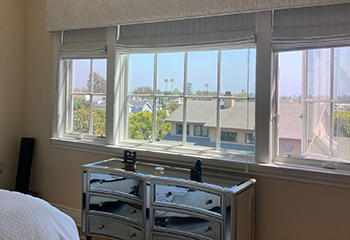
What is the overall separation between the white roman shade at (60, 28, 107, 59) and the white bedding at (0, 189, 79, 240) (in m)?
1.95

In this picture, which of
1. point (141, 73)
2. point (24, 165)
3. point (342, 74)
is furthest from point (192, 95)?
point (24, 165)

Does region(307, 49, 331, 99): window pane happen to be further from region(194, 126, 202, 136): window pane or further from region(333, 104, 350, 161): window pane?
region(194, 126, 202, 136): window pane

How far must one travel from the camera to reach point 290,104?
2514mm

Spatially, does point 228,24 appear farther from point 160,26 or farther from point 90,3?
point 90,3

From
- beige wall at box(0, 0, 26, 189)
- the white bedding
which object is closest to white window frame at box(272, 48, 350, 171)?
the white bedding

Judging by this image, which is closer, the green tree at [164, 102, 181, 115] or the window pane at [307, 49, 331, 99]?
the window pane at [307, 49, 331, 99]

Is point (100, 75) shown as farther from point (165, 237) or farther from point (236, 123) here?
point (165, 237)

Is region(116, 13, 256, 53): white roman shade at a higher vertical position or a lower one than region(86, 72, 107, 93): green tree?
higher

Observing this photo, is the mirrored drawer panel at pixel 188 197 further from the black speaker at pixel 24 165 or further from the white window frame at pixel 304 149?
the black speaker at pixel 24 165

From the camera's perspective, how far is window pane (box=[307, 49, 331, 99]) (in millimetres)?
2367

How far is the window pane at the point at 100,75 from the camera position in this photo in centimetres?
348

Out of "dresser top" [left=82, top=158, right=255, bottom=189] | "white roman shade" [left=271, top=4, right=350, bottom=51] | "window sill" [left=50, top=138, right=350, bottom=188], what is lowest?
"dresser top" [left=82, top=158, right=255, bottom=189]

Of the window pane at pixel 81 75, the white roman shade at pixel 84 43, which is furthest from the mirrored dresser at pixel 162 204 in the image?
the white roman shade at pixel 84 43

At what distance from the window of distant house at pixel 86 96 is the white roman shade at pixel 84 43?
12 centimetres
